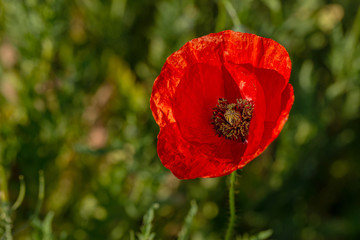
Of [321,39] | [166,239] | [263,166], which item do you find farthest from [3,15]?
[321,39]

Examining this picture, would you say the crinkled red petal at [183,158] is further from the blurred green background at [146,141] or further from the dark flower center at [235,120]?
the blurred green background at [146,141]

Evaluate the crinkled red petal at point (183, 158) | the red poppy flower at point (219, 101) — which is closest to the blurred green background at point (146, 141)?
the red poppy flower at point (219, 101)

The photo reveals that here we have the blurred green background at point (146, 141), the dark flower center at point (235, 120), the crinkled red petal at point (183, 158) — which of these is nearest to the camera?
the crinkled red petal at point (183, 158)

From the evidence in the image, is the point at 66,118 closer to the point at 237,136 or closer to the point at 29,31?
the point at 29,31

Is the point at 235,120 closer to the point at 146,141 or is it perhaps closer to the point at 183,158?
the point at 183,158

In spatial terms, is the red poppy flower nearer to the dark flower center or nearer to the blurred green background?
the dark flower center

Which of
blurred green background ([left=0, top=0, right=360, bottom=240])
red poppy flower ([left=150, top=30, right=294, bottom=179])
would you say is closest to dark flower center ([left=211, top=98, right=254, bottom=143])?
red poppy flower ([left=150, top=30, right=294, bottom=179])
